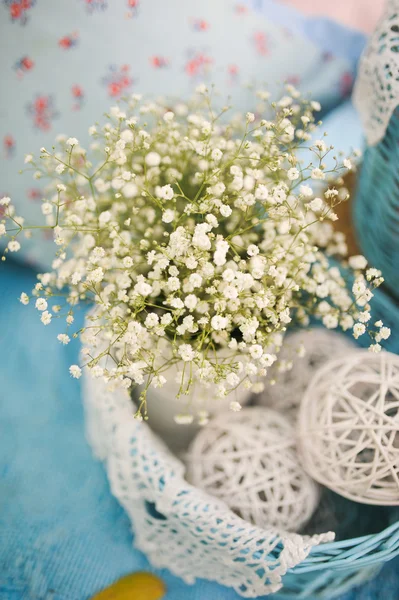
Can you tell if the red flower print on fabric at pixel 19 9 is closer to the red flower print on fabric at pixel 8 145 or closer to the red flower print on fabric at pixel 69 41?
the red flower print on fabric at pixel 69 41

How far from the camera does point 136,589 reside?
70 centimetres

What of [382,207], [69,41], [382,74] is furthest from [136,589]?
A: [69,41]

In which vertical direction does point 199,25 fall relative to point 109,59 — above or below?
above

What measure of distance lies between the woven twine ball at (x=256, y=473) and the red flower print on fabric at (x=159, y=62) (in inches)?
25.3

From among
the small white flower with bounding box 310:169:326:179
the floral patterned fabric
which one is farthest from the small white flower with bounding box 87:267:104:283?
the floral patterned fabric

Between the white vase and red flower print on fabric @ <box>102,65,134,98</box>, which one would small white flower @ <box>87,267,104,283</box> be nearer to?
the white vase

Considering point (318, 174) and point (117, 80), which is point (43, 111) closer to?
point (117, 80)

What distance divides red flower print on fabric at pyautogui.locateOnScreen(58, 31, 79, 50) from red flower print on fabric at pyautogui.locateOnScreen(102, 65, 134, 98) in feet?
0.24

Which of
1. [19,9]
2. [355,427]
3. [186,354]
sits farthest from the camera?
[19,9]

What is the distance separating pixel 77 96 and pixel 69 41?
90 millimetres

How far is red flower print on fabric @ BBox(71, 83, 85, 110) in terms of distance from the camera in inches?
33.7

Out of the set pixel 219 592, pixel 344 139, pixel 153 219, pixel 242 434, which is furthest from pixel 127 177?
pixel 219 592

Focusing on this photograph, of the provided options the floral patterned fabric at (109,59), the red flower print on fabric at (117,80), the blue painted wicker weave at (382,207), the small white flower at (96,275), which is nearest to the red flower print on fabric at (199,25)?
the floral patterned fabric at (109,59)

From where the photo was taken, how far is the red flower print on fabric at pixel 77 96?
86 centimetres
